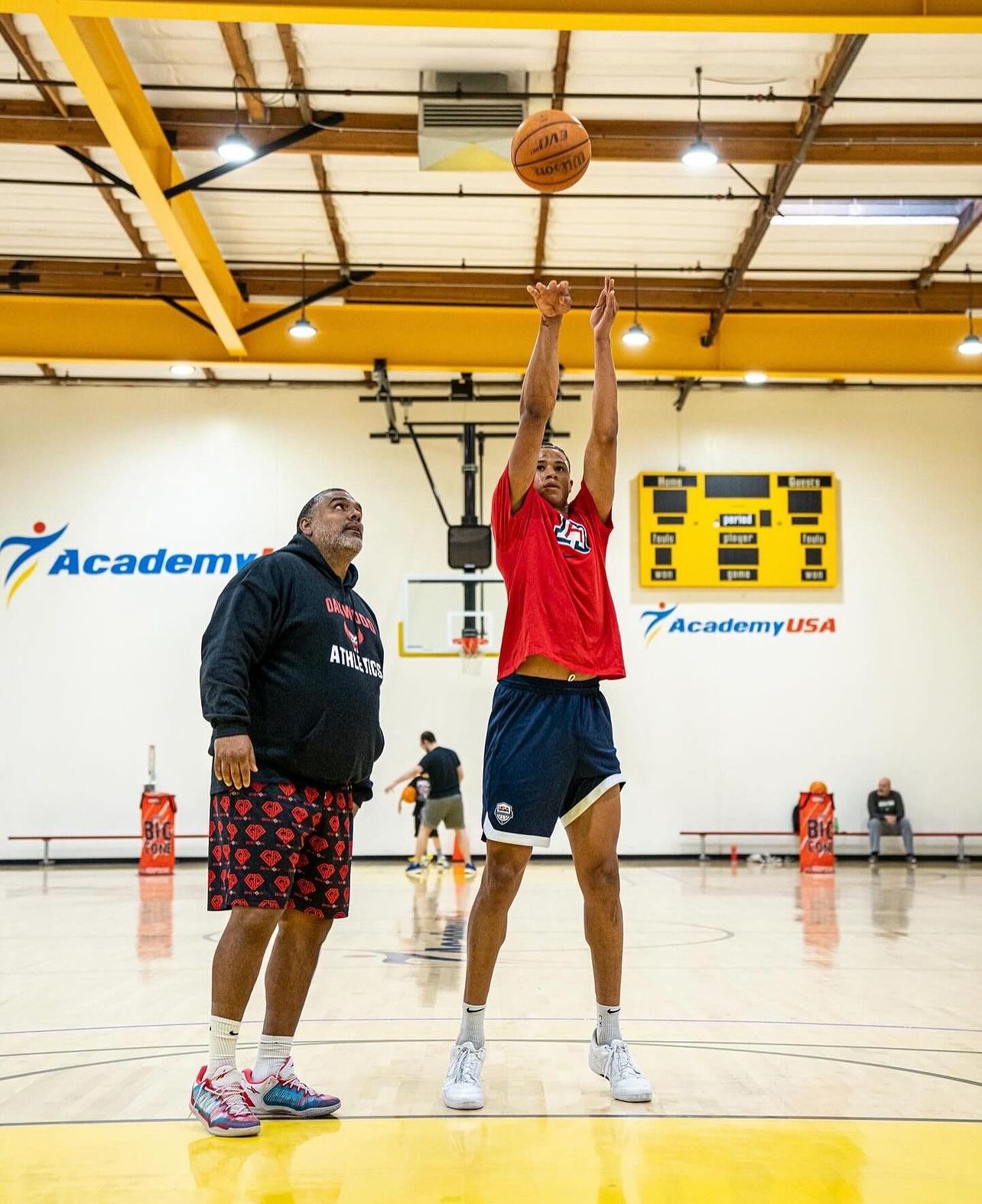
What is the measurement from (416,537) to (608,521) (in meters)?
14.3

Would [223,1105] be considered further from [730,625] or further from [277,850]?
[730,625]

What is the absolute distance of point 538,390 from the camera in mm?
4016

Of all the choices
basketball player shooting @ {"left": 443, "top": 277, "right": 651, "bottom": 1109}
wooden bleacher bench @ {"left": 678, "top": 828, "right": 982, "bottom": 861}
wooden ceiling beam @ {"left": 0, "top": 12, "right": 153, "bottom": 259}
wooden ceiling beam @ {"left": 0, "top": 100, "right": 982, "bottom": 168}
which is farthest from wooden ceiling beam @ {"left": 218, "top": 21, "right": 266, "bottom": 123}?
wooden bleacher bench @ {"left": 678, "top": 828, "right": 982, "bottom": 861}

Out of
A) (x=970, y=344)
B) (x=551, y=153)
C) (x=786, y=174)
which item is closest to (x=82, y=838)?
(x=786, y=174)

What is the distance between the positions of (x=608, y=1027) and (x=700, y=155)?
9330 millimetres

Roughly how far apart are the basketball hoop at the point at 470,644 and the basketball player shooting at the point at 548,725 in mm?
13404

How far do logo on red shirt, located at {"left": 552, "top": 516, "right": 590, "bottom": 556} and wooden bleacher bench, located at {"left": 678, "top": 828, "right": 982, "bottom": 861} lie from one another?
1396cm

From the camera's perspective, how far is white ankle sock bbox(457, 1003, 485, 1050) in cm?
385

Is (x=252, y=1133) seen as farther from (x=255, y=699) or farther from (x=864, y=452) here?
(x=864, y=452)

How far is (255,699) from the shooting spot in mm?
3719

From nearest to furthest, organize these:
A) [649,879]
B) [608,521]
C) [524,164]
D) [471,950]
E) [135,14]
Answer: [471,950] < [608,521] < [524,164] < [135,14] < [649,879]

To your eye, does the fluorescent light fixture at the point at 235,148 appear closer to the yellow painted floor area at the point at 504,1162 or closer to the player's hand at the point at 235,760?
the player's hand at the point at 235,760

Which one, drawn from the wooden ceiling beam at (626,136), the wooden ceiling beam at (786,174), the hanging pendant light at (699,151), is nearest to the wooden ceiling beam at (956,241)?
the wooden ceiling beam at (626,136)

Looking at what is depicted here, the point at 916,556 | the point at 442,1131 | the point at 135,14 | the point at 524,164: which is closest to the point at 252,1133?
the point at 442,1131
